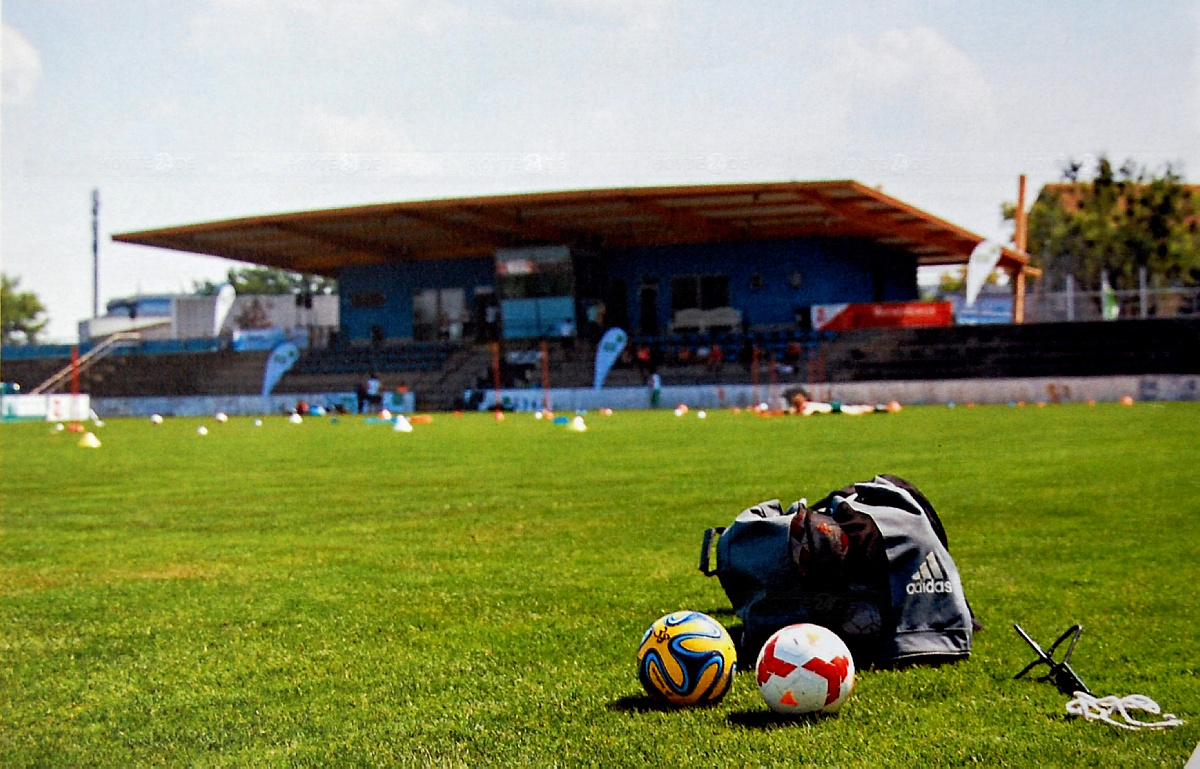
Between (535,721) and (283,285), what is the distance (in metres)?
102

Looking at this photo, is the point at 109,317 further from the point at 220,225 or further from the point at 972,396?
the point at 972,396

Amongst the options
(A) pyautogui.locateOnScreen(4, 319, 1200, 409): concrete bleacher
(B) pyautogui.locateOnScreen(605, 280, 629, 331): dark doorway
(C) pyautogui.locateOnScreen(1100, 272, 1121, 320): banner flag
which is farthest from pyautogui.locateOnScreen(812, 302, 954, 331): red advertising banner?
(B) pyautogui.locateOnScreen(605, 280, 629, 331): dark doorway

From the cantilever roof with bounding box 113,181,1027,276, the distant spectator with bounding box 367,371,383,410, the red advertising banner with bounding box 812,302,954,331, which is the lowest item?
the distant spectator with bounding box 367,371,383,410

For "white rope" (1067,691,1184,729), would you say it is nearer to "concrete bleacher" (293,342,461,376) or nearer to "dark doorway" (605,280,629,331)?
"concrete bleacher" (293,342,461,376)

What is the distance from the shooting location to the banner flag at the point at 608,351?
155 ft

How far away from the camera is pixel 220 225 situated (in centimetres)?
4775

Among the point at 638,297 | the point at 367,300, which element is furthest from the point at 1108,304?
the point at 367,300

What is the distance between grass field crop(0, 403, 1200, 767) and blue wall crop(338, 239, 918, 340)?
35.3 m

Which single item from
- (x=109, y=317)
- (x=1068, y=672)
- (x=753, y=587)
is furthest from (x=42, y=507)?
(x=109, y=317)

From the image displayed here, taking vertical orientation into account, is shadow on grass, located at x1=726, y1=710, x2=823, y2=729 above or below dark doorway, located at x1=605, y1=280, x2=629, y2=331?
below

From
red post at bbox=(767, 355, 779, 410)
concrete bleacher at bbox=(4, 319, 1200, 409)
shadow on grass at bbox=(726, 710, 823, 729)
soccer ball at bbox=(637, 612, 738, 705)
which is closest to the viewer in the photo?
shadow on grass at bbox=(726, 710, 823, 729)

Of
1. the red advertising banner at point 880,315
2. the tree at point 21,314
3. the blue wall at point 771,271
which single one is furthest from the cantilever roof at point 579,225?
the tree at point 21,314

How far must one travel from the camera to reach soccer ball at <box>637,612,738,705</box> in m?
4.75

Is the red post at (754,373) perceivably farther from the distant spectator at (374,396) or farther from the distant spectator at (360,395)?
the distant spectator at (360,395)
